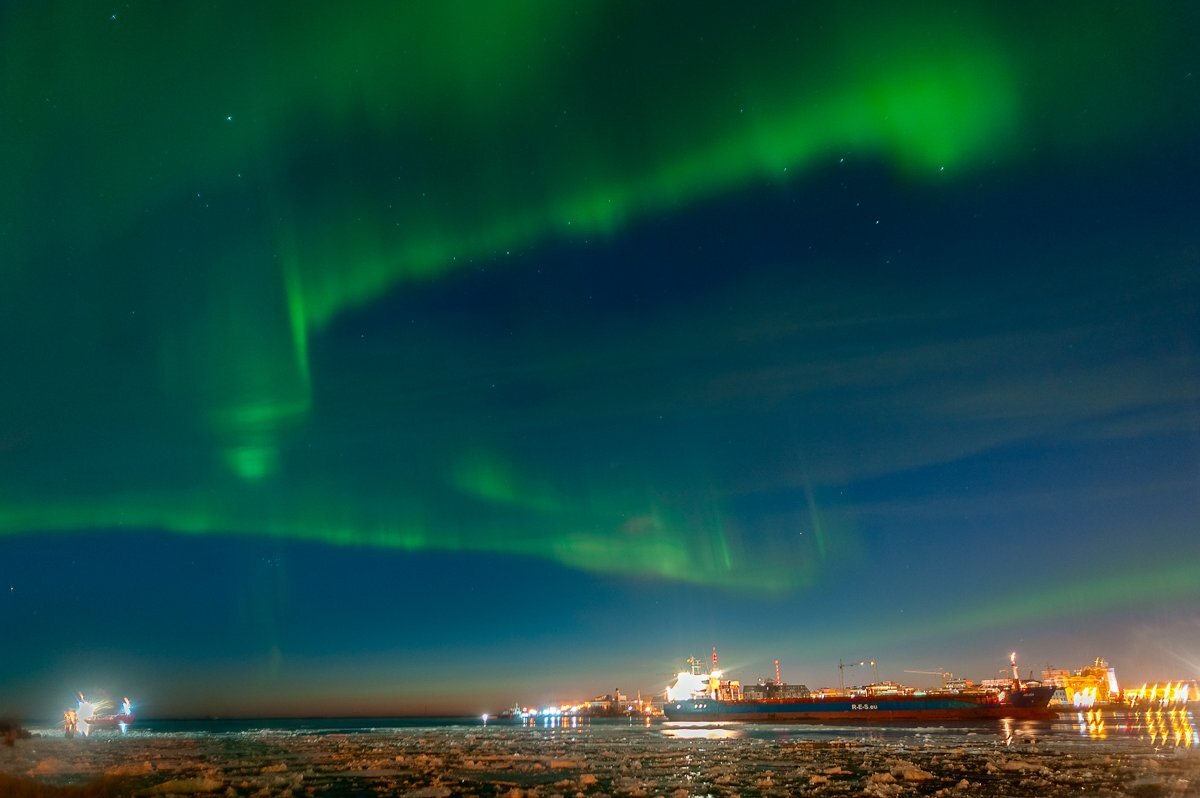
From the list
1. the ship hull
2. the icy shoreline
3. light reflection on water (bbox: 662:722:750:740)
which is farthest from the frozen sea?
the ship hull

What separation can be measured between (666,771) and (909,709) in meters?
100

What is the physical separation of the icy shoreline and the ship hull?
66483 mm

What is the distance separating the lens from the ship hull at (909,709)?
120m

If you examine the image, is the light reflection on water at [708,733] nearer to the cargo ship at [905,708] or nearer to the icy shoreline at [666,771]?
the icy shoreline at [666,771]

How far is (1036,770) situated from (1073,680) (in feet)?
570

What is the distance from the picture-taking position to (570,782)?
121ft

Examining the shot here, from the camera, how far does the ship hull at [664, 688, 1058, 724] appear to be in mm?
119875

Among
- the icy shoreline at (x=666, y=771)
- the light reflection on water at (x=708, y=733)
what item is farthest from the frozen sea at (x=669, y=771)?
the light reflection on water at (x=708, y=733)

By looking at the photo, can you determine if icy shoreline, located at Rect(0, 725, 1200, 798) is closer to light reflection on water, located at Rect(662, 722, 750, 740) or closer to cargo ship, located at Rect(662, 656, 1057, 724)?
light reflection on water, located at Rect(662, 722, 750, 740)

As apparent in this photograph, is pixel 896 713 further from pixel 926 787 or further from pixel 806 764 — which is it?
pixel 926 787

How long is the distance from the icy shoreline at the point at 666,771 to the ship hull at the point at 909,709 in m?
66.5

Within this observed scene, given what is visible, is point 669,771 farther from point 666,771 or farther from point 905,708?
point 905,708

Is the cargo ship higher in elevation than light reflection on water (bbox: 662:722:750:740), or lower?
lower

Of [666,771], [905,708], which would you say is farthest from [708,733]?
[666,771]
